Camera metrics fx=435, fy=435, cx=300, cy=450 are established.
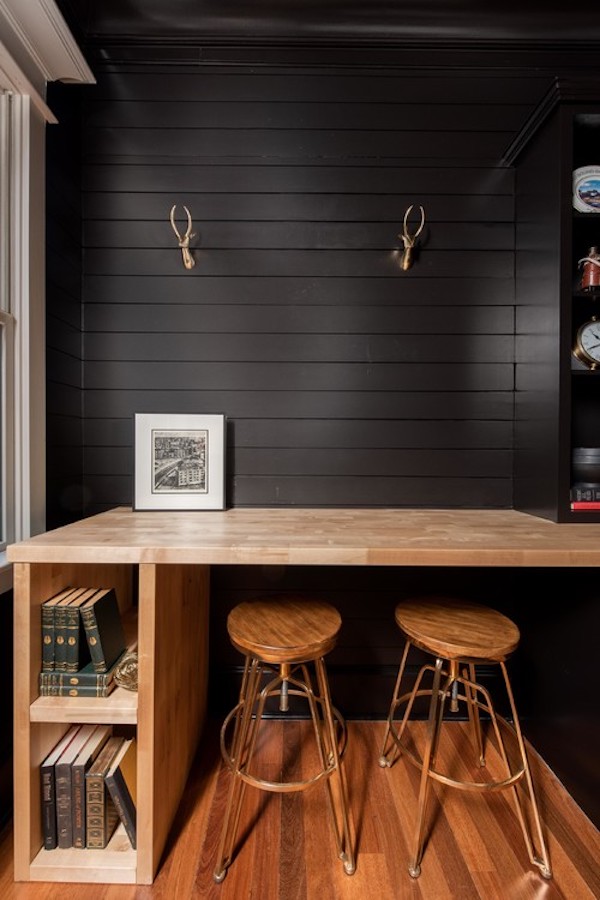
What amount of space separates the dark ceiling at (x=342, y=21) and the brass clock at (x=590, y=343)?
1.22 m

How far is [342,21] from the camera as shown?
176cm

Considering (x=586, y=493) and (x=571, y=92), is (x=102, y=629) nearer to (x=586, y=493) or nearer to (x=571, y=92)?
(x=586, y=493)

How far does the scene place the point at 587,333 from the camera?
5.18 feet

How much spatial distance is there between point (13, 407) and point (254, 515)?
897 millimetres

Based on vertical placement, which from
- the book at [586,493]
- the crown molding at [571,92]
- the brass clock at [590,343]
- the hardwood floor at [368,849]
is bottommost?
the hardwood floor at [368,849]

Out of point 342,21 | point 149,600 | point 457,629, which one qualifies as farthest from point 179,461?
point 342,21

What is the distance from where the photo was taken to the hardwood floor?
117 centimetres

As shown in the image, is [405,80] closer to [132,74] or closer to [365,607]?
[132,74]

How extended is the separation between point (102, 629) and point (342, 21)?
242 centimetres

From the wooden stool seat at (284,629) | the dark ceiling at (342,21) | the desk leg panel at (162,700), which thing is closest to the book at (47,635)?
the desk leg panel at (162,700)

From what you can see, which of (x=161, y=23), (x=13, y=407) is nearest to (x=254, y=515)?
(x=13, y=407)

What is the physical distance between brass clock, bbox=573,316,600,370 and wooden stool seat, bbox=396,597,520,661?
966 mm

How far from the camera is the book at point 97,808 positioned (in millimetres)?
1208

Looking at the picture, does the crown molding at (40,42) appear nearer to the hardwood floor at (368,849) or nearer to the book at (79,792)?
the book at (79,792)
